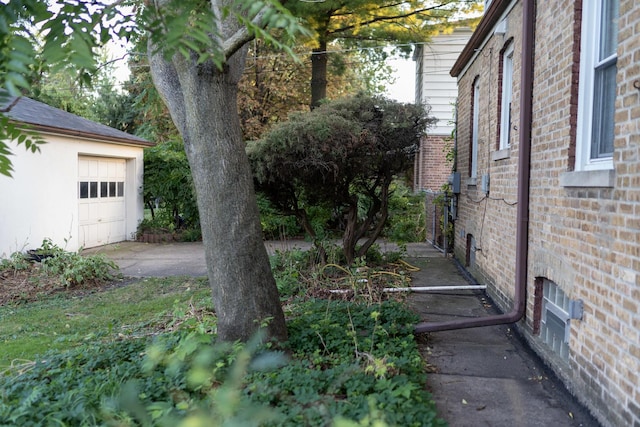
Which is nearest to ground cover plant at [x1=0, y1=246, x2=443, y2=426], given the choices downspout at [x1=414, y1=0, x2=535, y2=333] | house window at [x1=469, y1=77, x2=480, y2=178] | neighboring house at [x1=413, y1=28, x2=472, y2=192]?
downspout at [x1=414, y1=0, x2=535, y2=333]

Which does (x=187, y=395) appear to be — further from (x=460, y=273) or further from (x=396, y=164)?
(x=460, y=273)

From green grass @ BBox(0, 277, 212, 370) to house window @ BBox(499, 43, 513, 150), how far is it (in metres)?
4.45

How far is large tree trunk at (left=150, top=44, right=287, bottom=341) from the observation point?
4523 mm

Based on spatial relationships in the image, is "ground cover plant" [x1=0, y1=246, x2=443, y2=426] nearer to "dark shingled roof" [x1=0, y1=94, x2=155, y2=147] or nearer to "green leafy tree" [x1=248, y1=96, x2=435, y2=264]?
"green leafy tree" [x1=248, y1=96, x2=435, y2=264]

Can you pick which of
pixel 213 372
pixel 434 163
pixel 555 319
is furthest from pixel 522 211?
pixel 434 163

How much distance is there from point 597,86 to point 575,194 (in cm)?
84

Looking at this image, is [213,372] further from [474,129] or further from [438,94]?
[438,94]

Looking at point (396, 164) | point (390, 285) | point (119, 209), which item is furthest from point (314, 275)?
point (119, 209)

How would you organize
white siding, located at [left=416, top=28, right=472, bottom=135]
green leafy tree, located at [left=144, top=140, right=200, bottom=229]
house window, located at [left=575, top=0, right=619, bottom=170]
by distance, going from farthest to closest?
white siding, located at [left=416, top=28, right=472, bottom=135] → green leafy tree, located at [left=144, top=140, right=200, bottom=229] → house window, located at [left=575, top=0, right=619, bottom=170]

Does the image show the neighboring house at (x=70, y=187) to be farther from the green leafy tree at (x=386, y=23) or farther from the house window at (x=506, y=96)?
the house window at (x=506, y=96)

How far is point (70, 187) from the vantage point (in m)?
12.9

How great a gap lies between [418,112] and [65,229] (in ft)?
28.8

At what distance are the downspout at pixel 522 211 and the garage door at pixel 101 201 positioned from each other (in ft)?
35.7

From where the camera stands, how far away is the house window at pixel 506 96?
23.7ft
